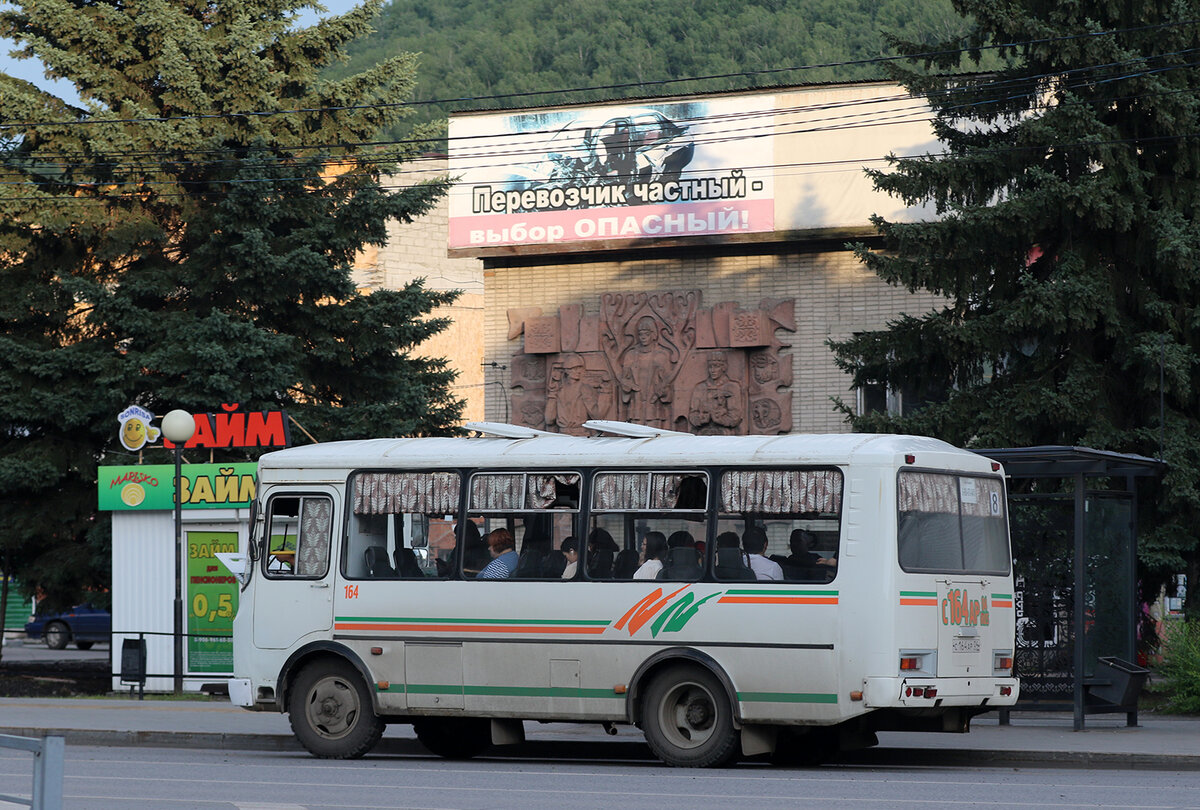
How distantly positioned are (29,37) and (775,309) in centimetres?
1378

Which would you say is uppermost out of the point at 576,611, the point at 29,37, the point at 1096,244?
the point at 29,37

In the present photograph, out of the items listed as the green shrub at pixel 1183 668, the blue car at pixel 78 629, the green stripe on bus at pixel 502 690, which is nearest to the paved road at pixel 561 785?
the green stripe on bus at pixel 502 690

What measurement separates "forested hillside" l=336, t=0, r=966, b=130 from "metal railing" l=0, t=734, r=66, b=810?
69.9 meters

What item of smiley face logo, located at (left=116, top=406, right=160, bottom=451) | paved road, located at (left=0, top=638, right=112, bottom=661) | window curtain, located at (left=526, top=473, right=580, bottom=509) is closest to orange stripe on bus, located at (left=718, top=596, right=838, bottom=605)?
window curtain, located at (left=526, top=473, right=580, bottom=509)

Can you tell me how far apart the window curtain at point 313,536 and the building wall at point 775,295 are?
14.2m

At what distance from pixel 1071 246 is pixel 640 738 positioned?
9.08 m

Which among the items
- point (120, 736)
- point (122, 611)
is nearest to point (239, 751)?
point (120, 736)

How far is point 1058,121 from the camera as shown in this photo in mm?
20875

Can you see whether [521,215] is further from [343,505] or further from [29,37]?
[343,505]

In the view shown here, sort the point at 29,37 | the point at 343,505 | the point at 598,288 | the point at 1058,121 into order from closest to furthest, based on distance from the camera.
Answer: the point at 343,505
the point at 1058,121
the point at 29,37
the point at 598,288

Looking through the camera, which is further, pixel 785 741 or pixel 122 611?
pixel 122 611

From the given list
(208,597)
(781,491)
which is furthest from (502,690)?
(208,597)

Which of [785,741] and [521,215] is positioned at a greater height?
[521,215]

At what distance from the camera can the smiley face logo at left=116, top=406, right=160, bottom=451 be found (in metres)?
25.6
